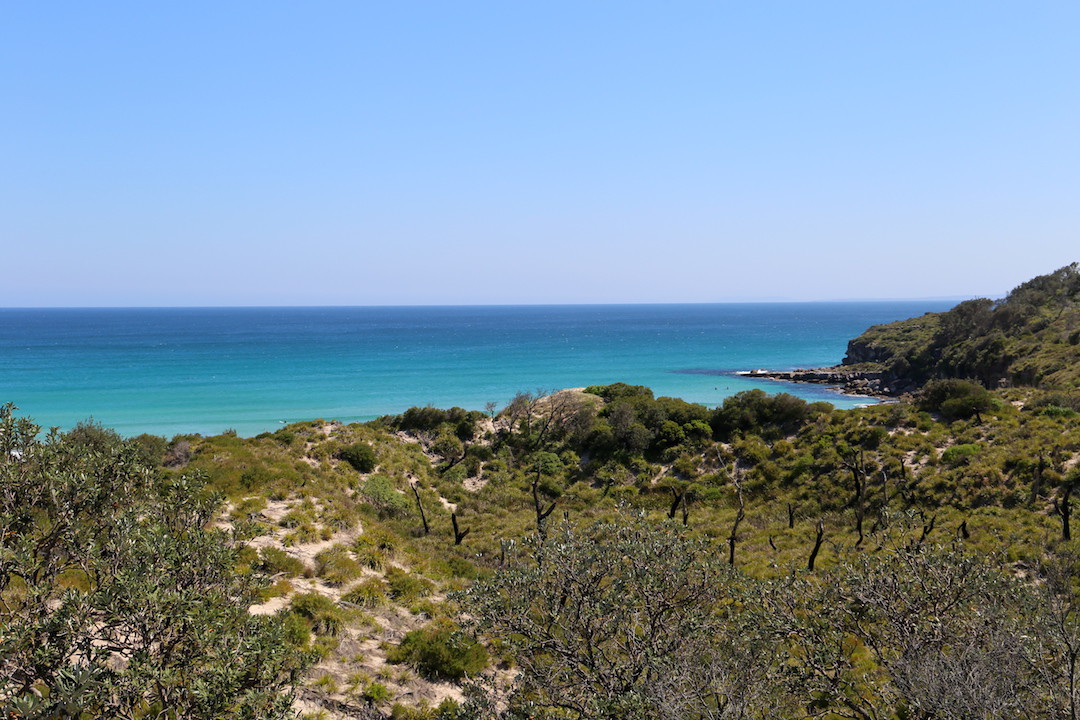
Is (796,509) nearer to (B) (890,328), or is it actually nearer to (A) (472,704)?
(A) (472,704)

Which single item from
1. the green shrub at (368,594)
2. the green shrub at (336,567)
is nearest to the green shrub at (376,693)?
the green shrub at (368,594)

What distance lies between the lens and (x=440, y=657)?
1285 cm

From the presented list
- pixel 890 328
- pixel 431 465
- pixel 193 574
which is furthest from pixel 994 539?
pixel 890 328

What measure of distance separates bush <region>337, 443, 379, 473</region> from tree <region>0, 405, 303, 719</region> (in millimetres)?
21338

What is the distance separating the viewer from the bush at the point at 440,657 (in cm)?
1266

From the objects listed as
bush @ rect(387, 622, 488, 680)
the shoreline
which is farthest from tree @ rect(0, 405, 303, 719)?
the shoreline

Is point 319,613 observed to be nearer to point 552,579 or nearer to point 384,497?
point 552,579

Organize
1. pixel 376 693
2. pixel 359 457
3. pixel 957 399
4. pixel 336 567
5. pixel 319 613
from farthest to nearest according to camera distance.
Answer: pixel 957 399 → pixel 359 457 → pixel 336 567 → pixel 319 613 → pixel 376 693

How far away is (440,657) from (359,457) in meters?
18.0

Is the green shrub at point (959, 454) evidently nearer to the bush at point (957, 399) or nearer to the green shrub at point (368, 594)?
the bush at point (957, 399)

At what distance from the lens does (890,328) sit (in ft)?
349

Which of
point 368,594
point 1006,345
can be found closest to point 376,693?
point 368,594

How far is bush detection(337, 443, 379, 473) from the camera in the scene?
2927 centimetres

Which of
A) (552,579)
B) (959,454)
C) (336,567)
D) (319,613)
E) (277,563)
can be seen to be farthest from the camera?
(959,454)
